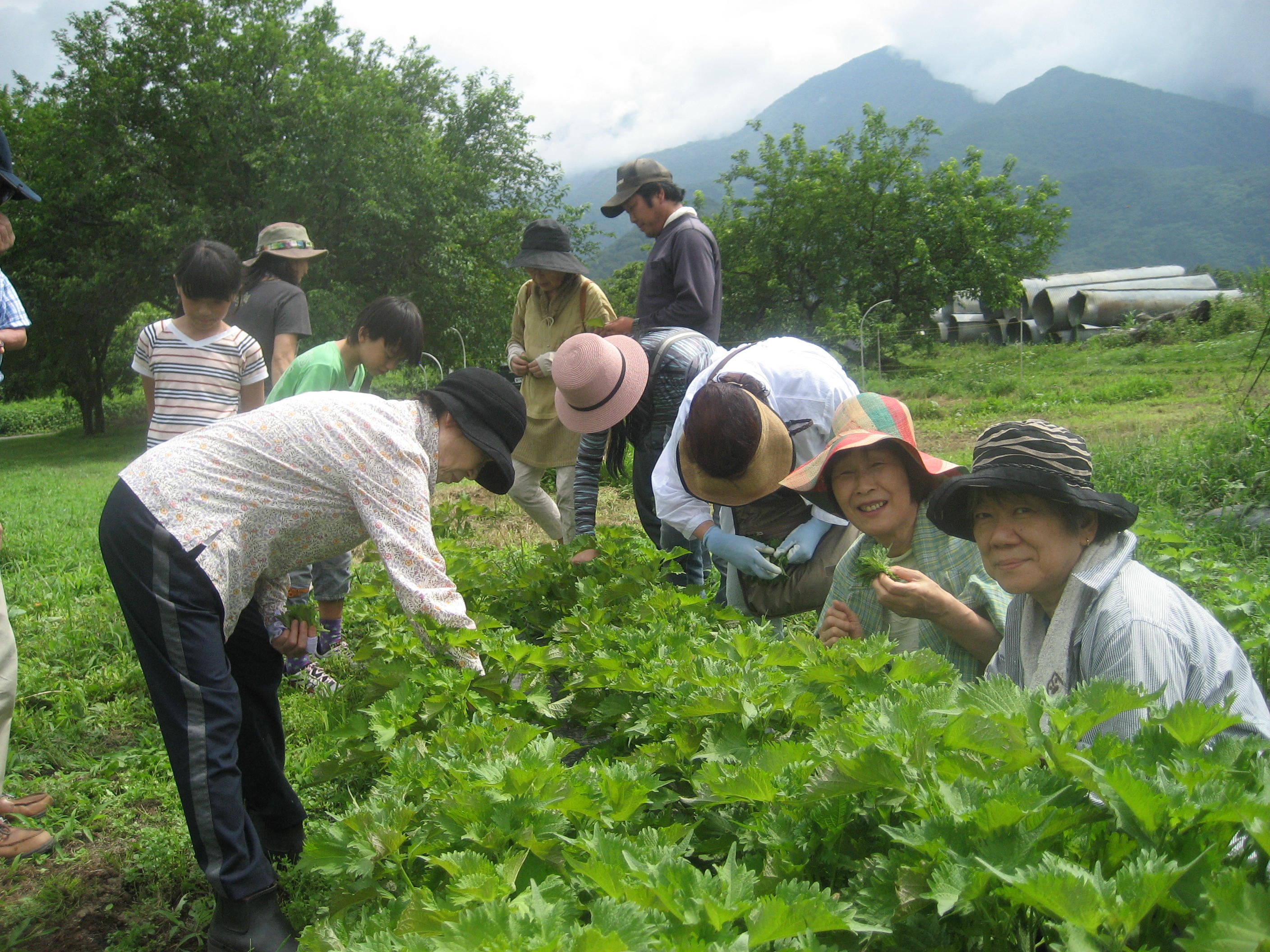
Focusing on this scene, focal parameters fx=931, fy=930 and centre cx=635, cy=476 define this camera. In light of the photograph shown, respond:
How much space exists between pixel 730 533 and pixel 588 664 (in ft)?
3.53

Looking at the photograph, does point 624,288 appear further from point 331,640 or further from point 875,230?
point 331,640

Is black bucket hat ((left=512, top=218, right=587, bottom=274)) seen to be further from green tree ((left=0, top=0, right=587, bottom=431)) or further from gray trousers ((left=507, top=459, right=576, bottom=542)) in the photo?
green tree ((left=0, top=0, right=587, bottom=431))

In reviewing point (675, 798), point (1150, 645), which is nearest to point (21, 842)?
point (675, 798)

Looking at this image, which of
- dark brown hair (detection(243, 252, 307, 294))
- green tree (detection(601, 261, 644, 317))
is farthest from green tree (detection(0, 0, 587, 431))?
dark brown hair (detection(243, 252, 307, 294))

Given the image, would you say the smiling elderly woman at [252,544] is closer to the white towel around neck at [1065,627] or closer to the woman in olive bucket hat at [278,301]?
the white towel around neck at [1065,627]

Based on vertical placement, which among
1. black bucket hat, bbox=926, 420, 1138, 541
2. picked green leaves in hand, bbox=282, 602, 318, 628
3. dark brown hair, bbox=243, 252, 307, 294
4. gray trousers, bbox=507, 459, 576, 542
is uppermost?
dark brown hair, bbox=243, 252, 307, 294

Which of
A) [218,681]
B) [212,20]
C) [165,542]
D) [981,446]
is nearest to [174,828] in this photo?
[218,681]

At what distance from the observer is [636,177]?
185 inches

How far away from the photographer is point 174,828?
300cm

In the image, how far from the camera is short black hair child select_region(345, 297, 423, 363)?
13.1 feet

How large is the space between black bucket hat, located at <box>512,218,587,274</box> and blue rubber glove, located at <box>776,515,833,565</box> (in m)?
2.09

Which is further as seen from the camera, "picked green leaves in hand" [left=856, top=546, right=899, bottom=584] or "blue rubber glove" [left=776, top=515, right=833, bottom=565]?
"blue rubber glove" [left=776, top=515, right=833, bottom=565]

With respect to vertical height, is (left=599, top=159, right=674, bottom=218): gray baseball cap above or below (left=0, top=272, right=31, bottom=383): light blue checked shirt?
above

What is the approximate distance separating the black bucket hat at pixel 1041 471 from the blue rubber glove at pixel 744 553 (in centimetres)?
126
